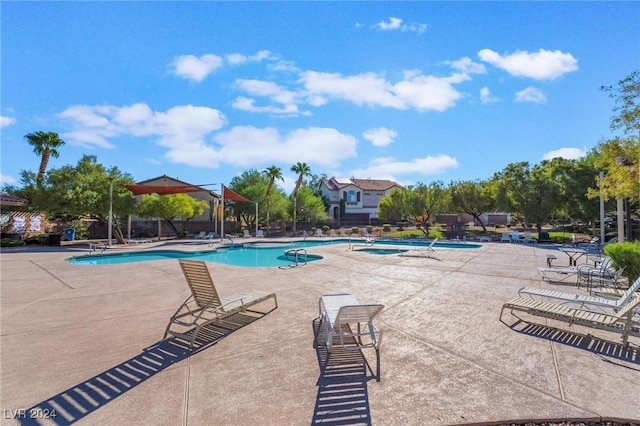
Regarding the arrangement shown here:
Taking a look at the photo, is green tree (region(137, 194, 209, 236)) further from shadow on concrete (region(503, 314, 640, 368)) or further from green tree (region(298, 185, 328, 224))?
shadow on concrete (region(503, 314, 640, 368))

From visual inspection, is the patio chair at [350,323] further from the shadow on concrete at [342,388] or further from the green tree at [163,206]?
the green tree at [163,206]

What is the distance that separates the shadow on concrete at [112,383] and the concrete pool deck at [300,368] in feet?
0.05

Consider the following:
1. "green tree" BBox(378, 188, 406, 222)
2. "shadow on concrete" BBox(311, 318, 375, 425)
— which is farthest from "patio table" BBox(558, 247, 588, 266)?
"green tree" BBox(378, 188, 406, 222)

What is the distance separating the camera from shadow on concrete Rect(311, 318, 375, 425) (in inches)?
101

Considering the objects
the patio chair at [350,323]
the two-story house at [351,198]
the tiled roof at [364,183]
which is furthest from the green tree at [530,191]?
the tiled roof at [364,183]

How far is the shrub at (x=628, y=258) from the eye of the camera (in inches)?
289

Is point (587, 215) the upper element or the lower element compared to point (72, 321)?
upper

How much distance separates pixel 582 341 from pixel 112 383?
5570mm

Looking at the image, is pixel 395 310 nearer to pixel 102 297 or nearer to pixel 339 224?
pixel 102 297

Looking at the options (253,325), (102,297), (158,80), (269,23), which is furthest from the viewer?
(158,80)

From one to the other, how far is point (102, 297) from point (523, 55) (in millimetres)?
14339

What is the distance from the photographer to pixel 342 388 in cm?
300

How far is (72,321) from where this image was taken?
4.98 meters

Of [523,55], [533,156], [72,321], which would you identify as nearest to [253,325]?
[72,321]
